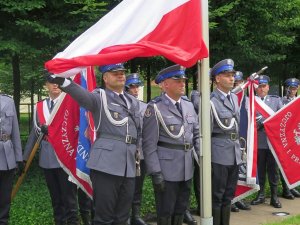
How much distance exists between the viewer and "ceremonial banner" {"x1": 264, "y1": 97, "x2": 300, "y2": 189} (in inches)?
303

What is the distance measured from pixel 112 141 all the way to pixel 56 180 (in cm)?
166

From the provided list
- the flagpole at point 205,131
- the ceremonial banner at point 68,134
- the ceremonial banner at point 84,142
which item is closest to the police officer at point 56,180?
the ceremonial banner at point 68,134

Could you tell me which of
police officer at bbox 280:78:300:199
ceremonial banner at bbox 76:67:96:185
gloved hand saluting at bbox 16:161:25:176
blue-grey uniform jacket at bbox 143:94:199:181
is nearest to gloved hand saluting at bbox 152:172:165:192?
blue-grey uniform jacket at bbox 143:94:199:181

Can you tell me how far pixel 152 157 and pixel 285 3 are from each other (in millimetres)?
6926

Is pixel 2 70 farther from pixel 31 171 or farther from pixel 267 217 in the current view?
pixel 267 217

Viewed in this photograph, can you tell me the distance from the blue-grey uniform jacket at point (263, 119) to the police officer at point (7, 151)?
3716mm

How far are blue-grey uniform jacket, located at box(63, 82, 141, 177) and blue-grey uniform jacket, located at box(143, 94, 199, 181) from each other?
1.12ft

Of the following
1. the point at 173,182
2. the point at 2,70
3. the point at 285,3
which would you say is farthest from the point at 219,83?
the point at 2,70

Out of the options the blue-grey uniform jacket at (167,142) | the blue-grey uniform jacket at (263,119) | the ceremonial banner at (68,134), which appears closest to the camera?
the blue-grey uniform jacket at (167,142)

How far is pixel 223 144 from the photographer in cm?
579

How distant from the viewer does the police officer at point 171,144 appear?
5.18 meters

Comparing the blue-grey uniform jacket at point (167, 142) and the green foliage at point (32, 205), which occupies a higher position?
the blue-grey uniform jacket at point (167, 142)

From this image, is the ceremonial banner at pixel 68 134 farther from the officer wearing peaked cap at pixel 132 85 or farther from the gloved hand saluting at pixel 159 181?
the officer wearing peaked cap at pixel 132 85

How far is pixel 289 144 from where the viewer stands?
777cm
